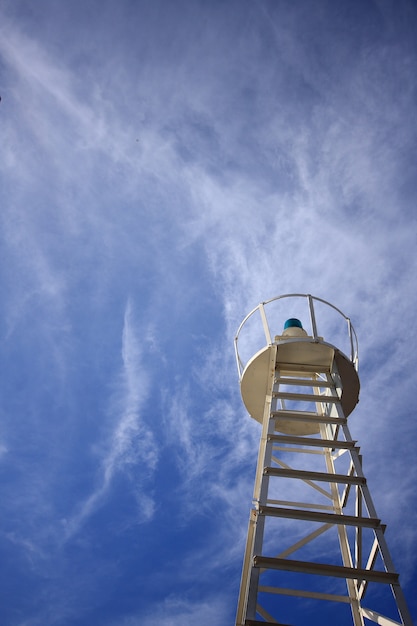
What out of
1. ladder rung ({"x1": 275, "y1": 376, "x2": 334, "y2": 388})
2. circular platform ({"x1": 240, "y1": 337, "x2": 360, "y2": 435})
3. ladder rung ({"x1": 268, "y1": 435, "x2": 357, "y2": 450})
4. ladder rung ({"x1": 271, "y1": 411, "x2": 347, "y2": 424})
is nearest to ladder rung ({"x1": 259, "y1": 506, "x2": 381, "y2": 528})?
ladder rung ({"x1": 268, "y1": 435, "x2": 357, "y2": 450})

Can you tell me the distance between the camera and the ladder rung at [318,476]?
20.6 ft

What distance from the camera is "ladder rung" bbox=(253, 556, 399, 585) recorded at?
514 cm

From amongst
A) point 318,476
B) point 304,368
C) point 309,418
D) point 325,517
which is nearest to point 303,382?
point 304,368

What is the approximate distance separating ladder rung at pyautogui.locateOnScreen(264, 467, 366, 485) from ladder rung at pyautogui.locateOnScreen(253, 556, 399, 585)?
1.24 metres

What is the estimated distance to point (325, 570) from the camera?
5.25 m

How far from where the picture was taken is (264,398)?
9.05m

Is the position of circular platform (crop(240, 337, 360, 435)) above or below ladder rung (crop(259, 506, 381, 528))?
above

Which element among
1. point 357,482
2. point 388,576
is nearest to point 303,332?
point 357,482

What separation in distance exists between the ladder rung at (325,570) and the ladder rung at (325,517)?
56 cm

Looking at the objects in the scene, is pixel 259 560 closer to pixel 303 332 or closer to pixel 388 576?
pixel 388 576

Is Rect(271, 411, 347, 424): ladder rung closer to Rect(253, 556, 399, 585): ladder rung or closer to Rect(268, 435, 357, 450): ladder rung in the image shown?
Rect(268, 435, 357, 450): ladder rung

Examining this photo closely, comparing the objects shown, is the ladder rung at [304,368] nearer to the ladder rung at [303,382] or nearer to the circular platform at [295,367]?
the circular platform at [295,367]

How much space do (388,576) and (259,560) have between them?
162 centimetres

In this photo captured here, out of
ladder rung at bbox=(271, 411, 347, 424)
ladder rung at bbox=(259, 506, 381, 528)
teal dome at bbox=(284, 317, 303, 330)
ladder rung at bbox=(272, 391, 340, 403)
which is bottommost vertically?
ladder rung at bbox=(259, 506, 381, 528)
